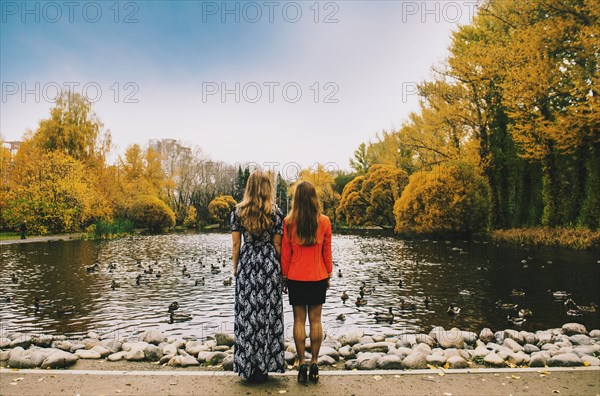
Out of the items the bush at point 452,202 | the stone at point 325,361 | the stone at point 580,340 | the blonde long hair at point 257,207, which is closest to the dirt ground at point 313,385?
the stone at point 325,361

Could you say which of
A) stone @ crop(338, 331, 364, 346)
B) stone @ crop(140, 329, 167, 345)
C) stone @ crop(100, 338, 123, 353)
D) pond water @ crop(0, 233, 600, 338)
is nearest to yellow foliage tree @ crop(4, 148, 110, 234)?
pond water @ crop(0, 233, 600, 338)

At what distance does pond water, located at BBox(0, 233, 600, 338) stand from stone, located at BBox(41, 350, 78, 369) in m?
2.88

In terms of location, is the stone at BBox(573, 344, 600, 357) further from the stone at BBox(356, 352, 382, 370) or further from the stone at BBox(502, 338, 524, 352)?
the stone at BBox(356, 352, 382, 370)

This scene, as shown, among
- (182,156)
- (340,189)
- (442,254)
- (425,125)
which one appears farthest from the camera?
(182,156)

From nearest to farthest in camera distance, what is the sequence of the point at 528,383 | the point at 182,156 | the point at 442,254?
the point at 528,383 < the point at 442,254 < the point at 182,156

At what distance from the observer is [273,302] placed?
4.46 meters

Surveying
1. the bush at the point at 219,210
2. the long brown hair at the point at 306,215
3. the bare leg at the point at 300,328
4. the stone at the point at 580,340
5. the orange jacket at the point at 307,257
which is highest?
the bush at the point at 219,210

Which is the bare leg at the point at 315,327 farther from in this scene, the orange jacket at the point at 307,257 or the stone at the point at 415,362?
the stone at the point at 415,362

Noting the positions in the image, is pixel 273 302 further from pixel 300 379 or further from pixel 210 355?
pixel 210 355

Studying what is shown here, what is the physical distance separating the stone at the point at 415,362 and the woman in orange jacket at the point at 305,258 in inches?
46.4

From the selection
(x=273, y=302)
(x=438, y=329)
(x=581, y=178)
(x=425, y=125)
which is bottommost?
(x=438, y=329)

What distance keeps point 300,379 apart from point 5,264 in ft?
56.5

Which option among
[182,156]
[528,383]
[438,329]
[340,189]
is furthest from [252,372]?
[182,156]

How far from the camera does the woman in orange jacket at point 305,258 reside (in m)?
4.45
